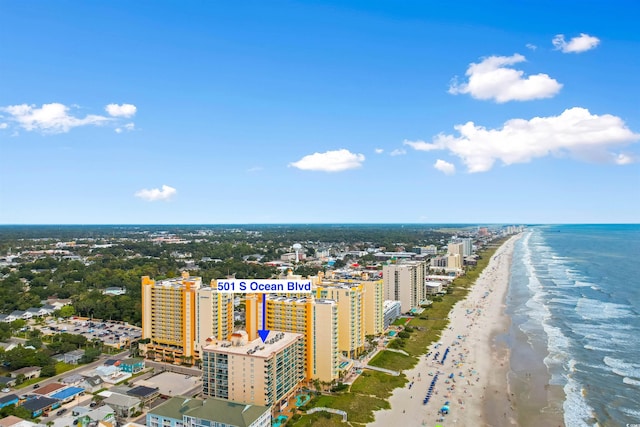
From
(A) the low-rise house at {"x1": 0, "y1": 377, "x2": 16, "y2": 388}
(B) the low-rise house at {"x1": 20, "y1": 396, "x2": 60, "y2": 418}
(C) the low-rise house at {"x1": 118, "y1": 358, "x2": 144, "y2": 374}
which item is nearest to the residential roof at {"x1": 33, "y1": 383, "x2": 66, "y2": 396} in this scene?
(B) the low-rise house at {"x1": 20, "y1": 396, "x2": 60, "y2": 418}

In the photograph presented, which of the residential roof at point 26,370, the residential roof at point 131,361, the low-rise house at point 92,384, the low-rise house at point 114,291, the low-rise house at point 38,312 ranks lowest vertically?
the low-rise house at point 92,384

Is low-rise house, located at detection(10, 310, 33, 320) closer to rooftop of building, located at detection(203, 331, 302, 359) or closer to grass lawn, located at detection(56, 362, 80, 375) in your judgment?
grass lawn, located at detection(56, 362, 80, 375)

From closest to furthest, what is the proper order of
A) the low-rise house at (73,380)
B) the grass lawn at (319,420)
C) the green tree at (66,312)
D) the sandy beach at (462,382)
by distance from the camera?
the grass lawn at (319,420), the sandy beach at (462,382), the low-rise house at (73,380), the green tree at (66,312)

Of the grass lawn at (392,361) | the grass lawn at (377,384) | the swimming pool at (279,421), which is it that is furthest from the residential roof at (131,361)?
the grass lawn at (392,361)

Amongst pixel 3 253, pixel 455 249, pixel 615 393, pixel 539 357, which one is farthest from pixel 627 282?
pixel 3 253

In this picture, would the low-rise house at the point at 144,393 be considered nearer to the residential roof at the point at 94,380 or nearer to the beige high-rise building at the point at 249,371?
the residential roof at the point at 94,380

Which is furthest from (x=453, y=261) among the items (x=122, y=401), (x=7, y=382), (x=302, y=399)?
(x=7, y=382)

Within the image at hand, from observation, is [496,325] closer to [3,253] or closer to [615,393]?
[615,393]
